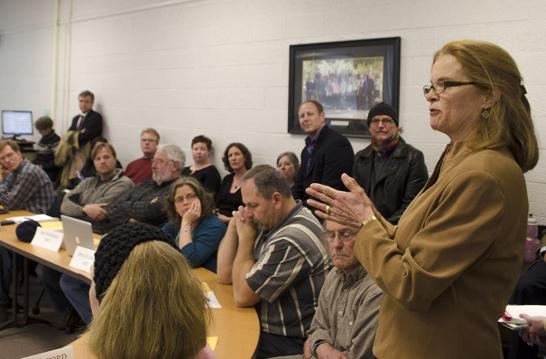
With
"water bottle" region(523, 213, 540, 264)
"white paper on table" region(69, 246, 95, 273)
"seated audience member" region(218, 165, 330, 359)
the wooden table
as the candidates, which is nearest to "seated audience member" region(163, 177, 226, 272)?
the wooden table

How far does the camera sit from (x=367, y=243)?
1.29m

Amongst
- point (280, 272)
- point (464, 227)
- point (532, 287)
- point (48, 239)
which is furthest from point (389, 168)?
point (464, 227)

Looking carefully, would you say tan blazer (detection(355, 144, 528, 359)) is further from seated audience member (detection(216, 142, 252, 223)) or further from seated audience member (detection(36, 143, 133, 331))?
seated audience member (detection(216, 142, 252, 223))

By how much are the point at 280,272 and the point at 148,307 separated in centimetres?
107

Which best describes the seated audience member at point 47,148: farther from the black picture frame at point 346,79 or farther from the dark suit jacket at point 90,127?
Result: the black picture frame at point 346,79

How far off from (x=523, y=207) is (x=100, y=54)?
6.49 metres

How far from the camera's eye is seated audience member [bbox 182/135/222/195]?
17.2 ft

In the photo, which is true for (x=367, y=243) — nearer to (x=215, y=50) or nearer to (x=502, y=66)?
(x=502, y=66)

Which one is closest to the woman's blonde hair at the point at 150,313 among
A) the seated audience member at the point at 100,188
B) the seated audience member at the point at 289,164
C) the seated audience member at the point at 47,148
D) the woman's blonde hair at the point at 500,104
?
the woman's blonde hair at the point at 500,104

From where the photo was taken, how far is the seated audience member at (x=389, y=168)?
11.3 ft

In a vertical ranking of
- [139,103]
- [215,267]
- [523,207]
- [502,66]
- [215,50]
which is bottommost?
[215,267]

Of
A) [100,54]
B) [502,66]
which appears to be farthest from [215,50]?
[502,66]

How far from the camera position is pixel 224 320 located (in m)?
2.11

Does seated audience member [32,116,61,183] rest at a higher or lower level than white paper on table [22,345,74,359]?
higher
